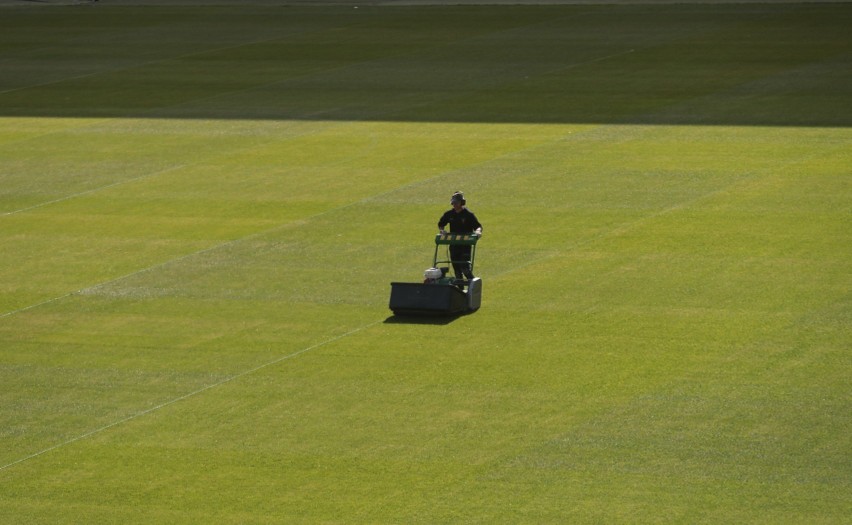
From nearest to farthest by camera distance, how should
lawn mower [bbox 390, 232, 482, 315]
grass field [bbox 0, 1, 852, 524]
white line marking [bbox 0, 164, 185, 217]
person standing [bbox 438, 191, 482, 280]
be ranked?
1. grass field [bbox 0, 1, 852, 524]
2. lawn mower [bbox 390, 232, 482, 315]
3. person standing [bbox 438, 191, 482, 280]
4. white line marking [bbox 0, 164, 185, 217]

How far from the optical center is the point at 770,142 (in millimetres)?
33438

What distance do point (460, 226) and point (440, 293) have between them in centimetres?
119

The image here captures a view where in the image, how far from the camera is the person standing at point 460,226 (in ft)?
76.5

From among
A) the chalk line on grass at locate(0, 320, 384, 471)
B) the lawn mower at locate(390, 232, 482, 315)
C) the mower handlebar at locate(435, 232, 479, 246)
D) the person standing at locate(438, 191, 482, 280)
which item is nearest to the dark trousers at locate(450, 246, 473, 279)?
the person standing at locate(438, 191, 482, 280)

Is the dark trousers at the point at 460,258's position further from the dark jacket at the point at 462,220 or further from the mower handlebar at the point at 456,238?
the mower handlebar at the point at 456,238

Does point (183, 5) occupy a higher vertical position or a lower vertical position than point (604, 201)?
higher

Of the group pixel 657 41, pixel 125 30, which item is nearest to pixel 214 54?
pixel 125 30

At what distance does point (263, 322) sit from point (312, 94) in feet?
63.9

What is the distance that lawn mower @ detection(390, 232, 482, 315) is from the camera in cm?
2284

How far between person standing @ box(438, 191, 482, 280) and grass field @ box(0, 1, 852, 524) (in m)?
0.65

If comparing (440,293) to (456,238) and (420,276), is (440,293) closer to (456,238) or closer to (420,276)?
(456,238)

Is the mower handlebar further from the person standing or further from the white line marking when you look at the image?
the white line marking

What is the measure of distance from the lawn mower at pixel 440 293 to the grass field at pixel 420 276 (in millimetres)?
305

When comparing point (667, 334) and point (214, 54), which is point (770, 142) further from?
point (214, 54)
